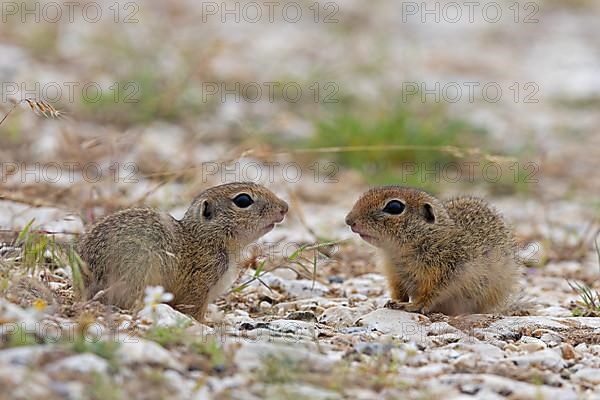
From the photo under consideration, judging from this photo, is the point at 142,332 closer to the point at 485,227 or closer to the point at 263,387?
the point at 263,387

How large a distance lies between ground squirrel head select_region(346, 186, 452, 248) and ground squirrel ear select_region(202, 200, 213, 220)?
740 millimetres

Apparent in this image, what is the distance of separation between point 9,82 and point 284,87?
2932 mm

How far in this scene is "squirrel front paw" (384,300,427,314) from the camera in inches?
203

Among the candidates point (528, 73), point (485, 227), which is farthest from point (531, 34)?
point (485, 227)

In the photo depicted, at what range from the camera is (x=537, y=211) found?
8.36m

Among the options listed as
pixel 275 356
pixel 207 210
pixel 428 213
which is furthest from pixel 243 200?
pixel 275 356

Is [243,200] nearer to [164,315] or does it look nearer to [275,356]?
[164,315]

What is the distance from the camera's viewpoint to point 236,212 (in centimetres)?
535

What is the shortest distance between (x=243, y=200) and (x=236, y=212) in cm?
9

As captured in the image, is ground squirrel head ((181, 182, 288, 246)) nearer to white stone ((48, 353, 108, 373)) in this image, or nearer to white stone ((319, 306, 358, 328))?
white stone ((319, 306, 358, 328))

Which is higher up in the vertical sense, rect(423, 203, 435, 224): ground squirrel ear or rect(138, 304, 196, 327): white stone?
rect(423, 203, 435, 224): ground squirrel ear

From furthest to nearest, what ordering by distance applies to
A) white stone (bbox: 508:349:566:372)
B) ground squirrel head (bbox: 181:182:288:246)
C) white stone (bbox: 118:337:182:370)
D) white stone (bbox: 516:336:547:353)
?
ground squirrel head (bbox: 181:182:288:246)
white stone (bbox: 516:336:547:353)
white stone (bbox: 508:349:566:372)
white stone (bbox: 118:337:182:370)

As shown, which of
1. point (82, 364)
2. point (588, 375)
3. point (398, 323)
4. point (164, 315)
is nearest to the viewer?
point (82, 364)

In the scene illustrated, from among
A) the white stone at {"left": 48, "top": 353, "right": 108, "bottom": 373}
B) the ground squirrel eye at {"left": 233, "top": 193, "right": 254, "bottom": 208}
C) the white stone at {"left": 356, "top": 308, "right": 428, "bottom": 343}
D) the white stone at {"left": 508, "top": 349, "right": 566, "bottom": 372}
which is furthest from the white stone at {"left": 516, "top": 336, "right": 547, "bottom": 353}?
the white stone at {"left": 48, "top": 353, "right": 108, "bottom": 373}
